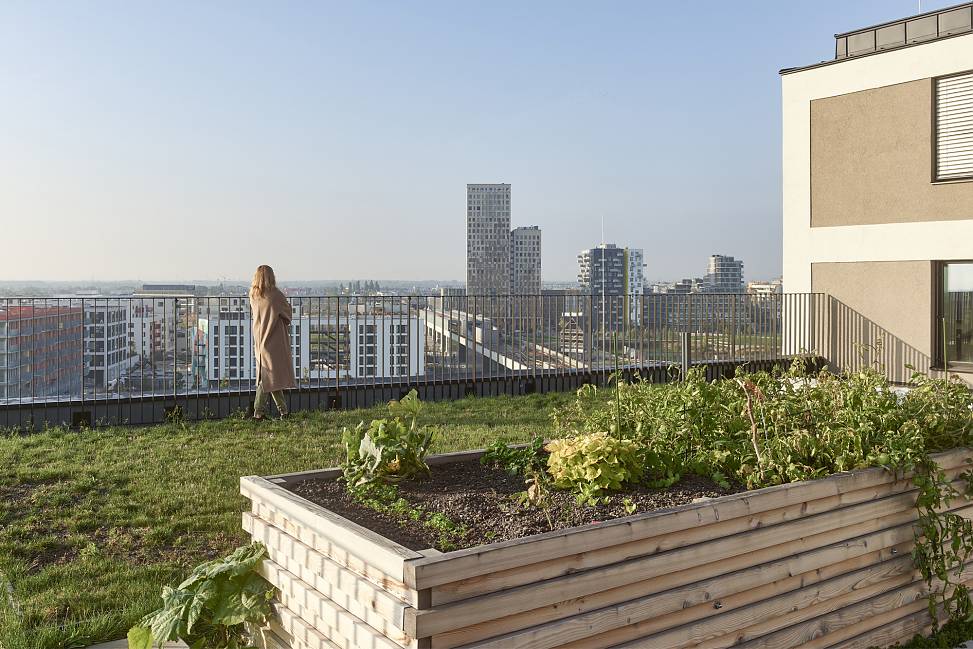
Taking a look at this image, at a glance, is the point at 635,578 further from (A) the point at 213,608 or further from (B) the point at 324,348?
(B) the point at 324,348

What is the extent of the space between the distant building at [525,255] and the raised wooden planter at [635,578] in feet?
247

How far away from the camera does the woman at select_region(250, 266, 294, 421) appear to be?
9.59m

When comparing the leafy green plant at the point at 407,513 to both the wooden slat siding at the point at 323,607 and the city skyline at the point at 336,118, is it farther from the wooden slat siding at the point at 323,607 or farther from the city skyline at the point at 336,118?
the city skyline at the point at 336,118

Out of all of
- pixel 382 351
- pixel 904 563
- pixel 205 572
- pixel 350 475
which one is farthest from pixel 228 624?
Result: pixel 382 351

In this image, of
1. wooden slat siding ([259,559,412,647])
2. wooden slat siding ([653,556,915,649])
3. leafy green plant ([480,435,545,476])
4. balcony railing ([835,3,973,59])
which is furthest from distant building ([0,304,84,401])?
balcony railing ([835,3,973,59])

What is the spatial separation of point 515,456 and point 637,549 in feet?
4.98

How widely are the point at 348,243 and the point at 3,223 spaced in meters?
14.7

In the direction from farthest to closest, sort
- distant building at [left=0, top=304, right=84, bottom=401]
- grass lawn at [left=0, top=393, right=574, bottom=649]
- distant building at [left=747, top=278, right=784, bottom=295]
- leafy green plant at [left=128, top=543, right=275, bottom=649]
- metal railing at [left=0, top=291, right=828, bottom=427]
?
distant building at [left=747, top=278, right=784, bottom=295], metal railing at [left=0, top=291, right=828, bottom=427], distant building at [left=0, top=304, right=84, bottom=401], grass lawn at [left=0, top=393, right=574, bottom=649], leafy green plant at [left=128, top=543, right=275, bottom=649]

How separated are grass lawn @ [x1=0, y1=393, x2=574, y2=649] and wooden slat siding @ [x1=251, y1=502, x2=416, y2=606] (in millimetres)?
1033

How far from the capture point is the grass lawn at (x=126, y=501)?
3902 mm

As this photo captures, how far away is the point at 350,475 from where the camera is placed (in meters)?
3.79

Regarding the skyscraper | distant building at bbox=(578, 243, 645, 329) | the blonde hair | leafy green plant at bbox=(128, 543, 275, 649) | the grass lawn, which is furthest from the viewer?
the skyscraper

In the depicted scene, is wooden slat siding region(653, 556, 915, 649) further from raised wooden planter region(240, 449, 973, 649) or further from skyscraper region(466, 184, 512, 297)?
skyscraper region(466, 184, 512, 297)

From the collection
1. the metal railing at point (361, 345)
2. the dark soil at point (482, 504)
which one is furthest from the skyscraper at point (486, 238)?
the dark soil at point (482, 504)
